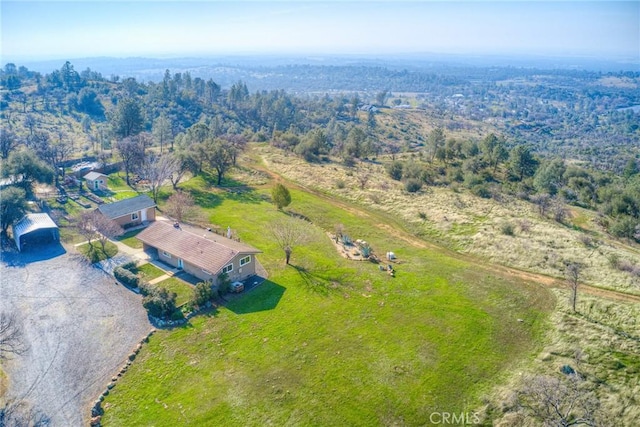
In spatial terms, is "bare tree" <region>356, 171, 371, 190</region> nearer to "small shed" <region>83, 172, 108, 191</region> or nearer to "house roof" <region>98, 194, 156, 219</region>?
"house roof" <region>98, 194, 156, 219</region>

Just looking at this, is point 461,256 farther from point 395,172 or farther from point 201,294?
point 395,172

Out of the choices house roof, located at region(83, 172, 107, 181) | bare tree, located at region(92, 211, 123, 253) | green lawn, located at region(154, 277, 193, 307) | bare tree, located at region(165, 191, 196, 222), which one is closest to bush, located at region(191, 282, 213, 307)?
green lawn, located at region(154, 277, 193, 307)

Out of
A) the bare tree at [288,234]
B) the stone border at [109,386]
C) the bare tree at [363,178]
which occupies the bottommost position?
the stone border at [109,386]

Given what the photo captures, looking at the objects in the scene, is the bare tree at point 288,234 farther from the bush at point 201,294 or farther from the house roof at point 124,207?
the house roof at point 124,207

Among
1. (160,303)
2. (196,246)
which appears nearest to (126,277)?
(196,246)

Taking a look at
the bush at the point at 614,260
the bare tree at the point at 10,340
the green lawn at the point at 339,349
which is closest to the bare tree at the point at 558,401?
the green lawn at the point at 339,349
